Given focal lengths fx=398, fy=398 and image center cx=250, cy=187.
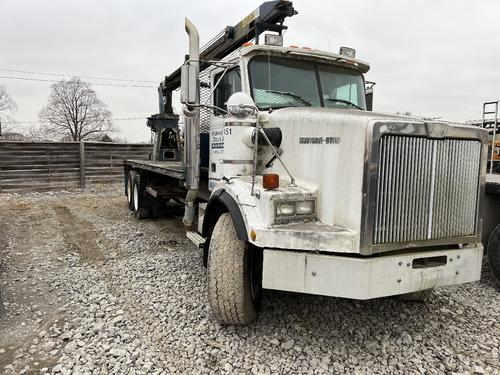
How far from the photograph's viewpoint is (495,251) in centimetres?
466

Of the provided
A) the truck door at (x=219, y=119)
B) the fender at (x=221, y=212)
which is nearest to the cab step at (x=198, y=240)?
the fender at (x=221, y=212)

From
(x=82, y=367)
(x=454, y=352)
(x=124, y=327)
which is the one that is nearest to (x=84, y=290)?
(x=124, y=327)

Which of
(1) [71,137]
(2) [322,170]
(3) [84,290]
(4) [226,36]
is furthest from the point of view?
(1) [71,137]

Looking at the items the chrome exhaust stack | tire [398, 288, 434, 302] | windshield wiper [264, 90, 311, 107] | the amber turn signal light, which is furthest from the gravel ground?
windshield wiper [264, 90, 311, 107]

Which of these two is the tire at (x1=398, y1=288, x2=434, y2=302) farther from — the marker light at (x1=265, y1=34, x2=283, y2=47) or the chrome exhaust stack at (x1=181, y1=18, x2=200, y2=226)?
the marker light at (x1=265, y1=34, x2=283, y2=47)

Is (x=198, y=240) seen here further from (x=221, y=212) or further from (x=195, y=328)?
(x=195, y=328)

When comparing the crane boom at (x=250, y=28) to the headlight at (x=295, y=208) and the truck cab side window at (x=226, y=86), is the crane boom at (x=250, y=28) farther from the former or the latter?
the headlight at (x=295, y=208)

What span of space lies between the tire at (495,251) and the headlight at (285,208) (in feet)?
9.89

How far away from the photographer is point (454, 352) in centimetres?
326

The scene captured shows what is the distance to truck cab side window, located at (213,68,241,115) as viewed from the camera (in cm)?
439

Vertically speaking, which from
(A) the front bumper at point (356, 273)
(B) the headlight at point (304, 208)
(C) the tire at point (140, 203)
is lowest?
(C) the tire at point (140, 203)

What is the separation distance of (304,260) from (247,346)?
96 cm

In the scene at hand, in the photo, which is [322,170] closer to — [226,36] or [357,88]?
[357,88]

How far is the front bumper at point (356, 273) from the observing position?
110 inches
